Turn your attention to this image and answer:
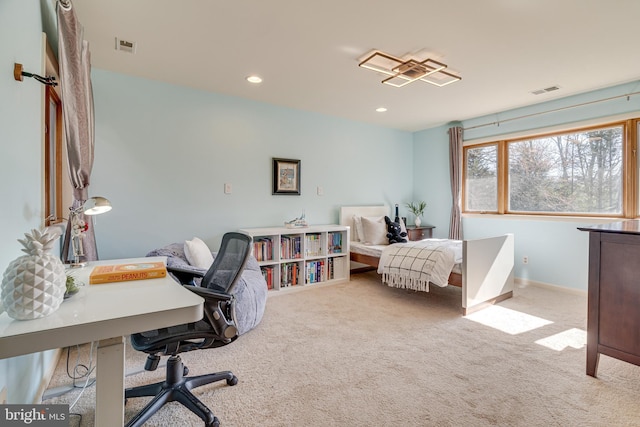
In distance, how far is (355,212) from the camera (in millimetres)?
4711

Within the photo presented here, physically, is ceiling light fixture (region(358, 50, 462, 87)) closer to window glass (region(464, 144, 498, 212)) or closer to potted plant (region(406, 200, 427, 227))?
window glass (region(464, 144, 498, 212))

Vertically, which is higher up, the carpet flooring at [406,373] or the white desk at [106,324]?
the white desk at [106,324]

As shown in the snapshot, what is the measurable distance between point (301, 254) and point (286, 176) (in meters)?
1.05

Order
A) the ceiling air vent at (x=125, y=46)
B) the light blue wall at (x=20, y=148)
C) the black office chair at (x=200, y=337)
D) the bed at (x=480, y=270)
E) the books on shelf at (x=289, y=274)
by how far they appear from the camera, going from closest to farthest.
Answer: the light blue wall at (x=20, y=148)
the black office chair at (x=200, y=337)
the ceiling air vent at (x=125, y=46)
the bed at (x=480, y=270)
the books on shelf at (x=289, y=274)

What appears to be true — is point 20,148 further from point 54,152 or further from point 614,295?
point 614,295

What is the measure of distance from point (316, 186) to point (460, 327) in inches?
99.5

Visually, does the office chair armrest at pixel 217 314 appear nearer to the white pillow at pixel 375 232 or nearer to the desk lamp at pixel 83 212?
the desk lamp at pixel 83 212

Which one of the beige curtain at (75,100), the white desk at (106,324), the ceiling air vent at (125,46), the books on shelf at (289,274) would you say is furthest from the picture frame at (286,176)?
the white desk at (106,324)

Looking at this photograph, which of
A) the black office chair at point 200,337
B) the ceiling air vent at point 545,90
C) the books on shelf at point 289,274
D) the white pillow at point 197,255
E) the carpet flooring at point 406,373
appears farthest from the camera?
the books on shelf at point 289,274

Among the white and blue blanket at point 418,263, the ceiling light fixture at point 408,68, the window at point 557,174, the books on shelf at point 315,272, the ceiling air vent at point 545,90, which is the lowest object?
the books on shelf at point 315,272

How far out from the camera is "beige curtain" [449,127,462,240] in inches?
187

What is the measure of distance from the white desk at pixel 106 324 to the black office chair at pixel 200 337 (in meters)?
0.34

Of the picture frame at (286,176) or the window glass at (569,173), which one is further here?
the picture frame at (286,176)

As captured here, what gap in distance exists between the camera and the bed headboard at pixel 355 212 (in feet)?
15.1
